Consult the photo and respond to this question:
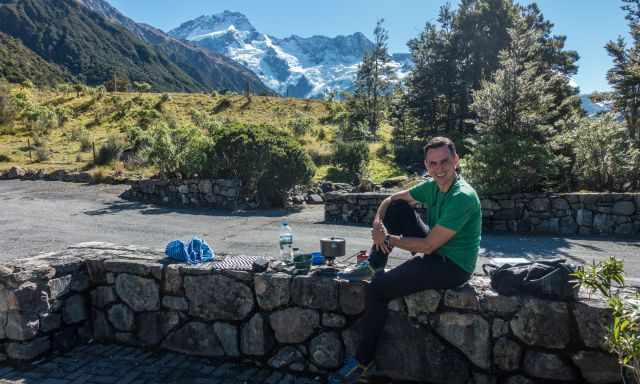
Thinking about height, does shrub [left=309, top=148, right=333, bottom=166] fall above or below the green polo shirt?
above

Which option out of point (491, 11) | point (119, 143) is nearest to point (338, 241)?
point (119, 143)

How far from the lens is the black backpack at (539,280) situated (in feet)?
9.57

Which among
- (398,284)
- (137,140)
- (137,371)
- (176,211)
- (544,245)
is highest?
(137,140)

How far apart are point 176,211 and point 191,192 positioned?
106 cm

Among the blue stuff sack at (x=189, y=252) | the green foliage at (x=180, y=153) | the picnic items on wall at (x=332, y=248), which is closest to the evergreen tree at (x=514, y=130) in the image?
the picnic items on wall at (x=332, y=248)

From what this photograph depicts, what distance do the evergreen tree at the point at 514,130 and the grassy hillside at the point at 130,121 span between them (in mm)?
7019

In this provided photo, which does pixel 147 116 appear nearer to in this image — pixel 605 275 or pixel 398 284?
pixel 398 284

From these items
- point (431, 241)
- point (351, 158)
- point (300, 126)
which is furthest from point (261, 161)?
point (300, 126)

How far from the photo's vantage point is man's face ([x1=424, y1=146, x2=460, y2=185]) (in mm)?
3211

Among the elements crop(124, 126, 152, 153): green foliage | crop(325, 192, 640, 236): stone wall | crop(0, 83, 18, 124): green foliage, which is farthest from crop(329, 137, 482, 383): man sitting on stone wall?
crop(0, 83, 18, 124): green foliage

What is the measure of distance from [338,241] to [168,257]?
5.36 feet

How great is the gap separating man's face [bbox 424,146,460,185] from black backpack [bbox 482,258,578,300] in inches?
29.4

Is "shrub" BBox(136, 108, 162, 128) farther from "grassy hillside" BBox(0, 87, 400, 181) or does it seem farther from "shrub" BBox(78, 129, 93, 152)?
"shrub" BBox(78, 129, 93, 152)

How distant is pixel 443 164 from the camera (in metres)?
3.21
